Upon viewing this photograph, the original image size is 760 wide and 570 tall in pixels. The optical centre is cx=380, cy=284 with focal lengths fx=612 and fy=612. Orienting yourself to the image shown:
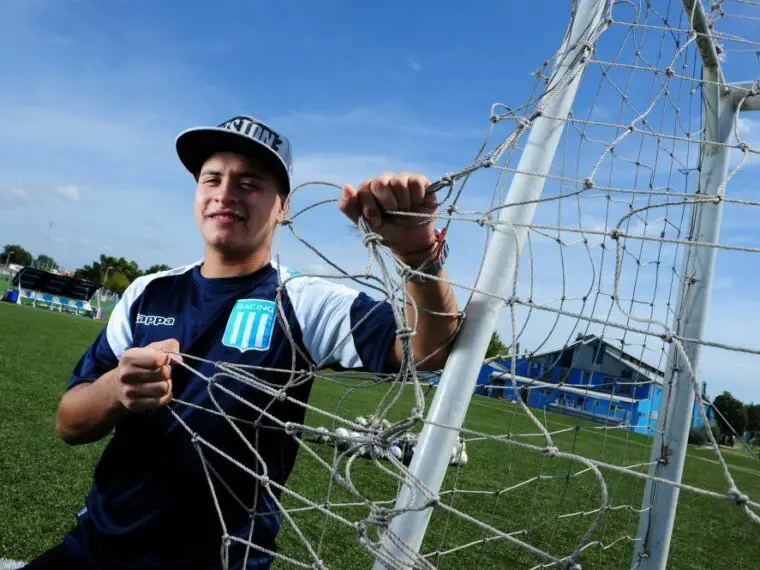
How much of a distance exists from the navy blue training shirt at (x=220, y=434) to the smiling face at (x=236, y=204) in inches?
3.6

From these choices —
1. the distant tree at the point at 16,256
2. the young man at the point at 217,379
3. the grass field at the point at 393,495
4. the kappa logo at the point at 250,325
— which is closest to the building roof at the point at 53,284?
the grass field at the point at 393,495

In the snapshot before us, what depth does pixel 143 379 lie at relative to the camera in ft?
3.95

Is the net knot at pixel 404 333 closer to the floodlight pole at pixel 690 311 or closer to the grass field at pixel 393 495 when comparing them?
the grass field at pixel 393 495

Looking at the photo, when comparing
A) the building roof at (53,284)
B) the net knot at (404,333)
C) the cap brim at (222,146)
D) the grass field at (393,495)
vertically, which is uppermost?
the building roof at (53,284)

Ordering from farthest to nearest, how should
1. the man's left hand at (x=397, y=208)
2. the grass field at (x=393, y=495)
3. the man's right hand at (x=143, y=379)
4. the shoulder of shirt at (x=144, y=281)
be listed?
the grass field at (x=393, y=495)
the shoulder of shirt at (x=144, y=281)
the man's right hand at (x=143, y=379)
the man's left hand at (x=397, y=208)

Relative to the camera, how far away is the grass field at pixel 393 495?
2846 mm

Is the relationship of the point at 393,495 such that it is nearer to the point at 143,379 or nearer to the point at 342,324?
the point at 342,324

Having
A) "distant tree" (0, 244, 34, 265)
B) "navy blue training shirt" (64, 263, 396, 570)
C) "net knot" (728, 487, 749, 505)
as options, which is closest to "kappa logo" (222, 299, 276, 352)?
"navy blue training shirt" (64, 263, 396, 570)

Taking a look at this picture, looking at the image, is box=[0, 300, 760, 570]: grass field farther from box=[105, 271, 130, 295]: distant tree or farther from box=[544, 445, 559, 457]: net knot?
box=[105, 271, 130, 295]: distant tree

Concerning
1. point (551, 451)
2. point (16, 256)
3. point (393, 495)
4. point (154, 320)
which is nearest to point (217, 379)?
point (154, 320)

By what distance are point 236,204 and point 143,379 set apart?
0.44 metres

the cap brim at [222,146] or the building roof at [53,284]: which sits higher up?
the building roof at [53,284]

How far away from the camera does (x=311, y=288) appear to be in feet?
4.61

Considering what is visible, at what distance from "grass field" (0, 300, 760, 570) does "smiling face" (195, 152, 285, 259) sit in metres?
0.42
